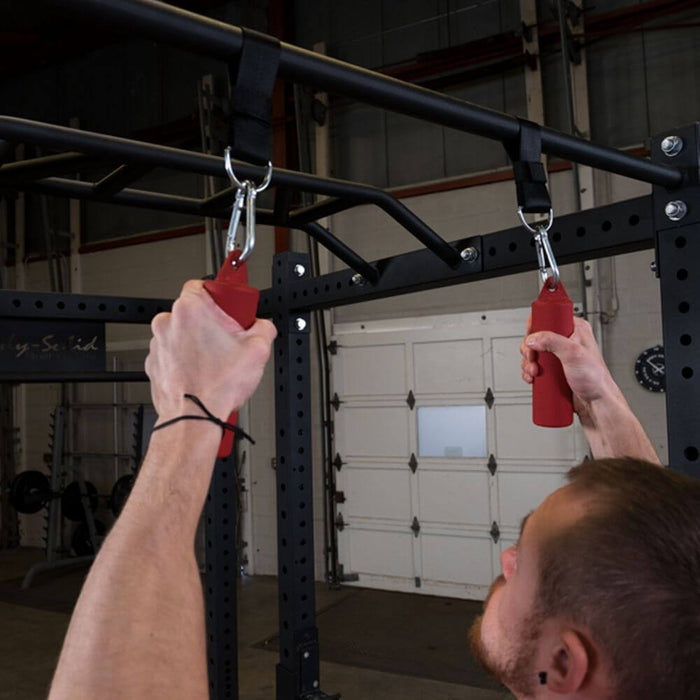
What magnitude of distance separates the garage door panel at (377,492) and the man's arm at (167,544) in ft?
18.3

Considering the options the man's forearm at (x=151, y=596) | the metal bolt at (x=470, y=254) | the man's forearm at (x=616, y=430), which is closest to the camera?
the man's forearm at (x=151, y=596)

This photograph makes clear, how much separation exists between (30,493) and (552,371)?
6940 millimetres

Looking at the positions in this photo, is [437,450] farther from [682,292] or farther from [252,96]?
[252,96]

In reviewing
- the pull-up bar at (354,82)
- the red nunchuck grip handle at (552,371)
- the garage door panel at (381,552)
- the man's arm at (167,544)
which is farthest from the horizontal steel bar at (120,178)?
the garage door panel at (381,552)

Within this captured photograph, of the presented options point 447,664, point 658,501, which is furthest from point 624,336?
point 658,501

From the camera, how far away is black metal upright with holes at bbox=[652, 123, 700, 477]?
1273 mm

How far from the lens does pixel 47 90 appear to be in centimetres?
866

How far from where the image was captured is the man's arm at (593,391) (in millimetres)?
1188

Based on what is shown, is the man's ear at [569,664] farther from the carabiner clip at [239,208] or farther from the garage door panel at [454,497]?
the garage door panel at [454,497]

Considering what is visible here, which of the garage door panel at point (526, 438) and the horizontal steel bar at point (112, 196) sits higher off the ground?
the horizontal steel bar at point (112, 196)

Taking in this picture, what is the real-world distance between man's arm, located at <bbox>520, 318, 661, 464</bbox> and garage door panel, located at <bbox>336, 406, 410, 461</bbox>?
4.99 metres

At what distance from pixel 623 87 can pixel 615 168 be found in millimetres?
4982

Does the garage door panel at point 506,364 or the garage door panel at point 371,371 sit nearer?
the garage door panel at point 506,364

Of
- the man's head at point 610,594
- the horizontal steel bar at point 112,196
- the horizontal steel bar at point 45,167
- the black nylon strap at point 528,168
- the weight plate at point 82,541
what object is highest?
the horizontal steel bar at point 112,196
